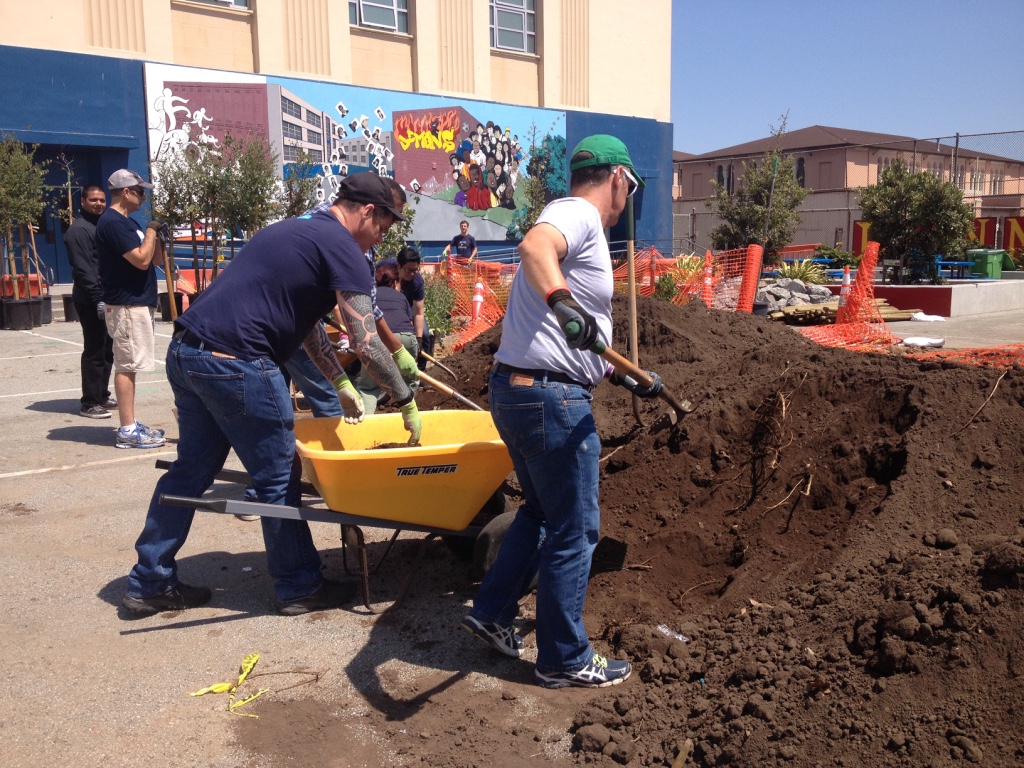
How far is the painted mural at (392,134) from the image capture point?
20.9m

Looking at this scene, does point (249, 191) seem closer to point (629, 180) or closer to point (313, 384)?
point (313, 384)

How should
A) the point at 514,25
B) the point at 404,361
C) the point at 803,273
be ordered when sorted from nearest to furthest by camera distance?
1. the point at 404,361
2. the point at 803,273
3. the point at 514,25

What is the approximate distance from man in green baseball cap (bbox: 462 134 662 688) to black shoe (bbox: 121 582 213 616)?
6.01 feet

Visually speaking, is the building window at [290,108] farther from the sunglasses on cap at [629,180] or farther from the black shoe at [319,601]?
the sunglasses on cap at [629,180]

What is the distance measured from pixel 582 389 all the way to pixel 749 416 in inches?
84.6

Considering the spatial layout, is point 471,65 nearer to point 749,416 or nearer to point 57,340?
point 57,340

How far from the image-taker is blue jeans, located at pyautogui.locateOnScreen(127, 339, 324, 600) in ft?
12.6

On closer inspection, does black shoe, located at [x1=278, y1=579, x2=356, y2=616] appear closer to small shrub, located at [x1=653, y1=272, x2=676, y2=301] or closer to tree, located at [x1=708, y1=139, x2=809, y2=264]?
small shrub, located at [x1=653, y1=272, x2=676, y2=301]

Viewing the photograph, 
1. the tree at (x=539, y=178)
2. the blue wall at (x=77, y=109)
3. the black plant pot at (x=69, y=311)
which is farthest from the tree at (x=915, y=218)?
the blue wall at (x=77, y=109)

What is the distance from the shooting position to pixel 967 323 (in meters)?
16.7

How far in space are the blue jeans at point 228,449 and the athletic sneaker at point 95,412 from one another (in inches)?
185

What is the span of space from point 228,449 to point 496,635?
1.53m

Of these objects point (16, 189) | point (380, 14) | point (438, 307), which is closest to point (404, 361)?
point (438, 307)

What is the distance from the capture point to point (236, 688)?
3543 mm
